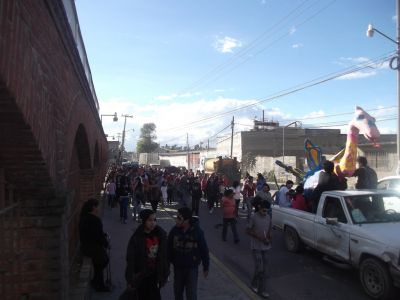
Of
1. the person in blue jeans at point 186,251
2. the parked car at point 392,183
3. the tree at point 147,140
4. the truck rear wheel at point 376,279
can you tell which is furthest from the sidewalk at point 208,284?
the tree at point 147,140

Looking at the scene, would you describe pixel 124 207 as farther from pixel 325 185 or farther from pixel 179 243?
pixel 179 243

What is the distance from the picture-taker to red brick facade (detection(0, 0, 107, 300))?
2986mm

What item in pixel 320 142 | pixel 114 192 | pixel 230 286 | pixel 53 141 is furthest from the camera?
pixel 320 142

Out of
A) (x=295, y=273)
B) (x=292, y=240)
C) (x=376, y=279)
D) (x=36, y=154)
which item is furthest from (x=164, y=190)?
(x=36, y=154)

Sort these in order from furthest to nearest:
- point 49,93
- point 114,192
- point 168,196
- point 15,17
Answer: point 168,196, point 114,192, point 49,93, point 15,17

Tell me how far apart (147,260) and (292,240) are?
592 cm

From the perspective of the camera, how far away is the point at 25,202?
435 cm

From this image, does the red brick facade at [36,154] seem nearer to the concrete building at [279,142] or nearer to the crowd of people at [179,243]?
the crowd of people at [179,243]

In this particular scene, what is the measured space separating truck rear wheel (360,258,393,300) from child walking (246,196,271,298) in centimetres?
158

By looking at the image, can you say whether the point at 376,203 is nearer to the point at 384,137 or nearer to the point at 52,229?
the point at 52,229

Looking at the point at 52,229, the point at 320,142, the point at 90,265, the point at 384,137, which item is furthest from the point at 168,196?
the point at 384,137

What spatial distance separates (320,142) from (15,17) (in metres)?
59.5

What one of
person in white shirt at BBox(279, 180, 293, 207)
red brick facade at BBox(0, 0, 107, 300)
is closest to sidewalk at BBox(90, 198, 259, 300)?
red brick facade at BBox(0, 0, 107, 300)

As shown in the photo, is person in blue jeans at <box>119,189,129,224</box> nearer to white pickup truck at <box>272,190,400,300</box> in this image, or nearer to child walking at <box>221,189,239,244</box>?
child walking at <box>221,189,239,244</box>
